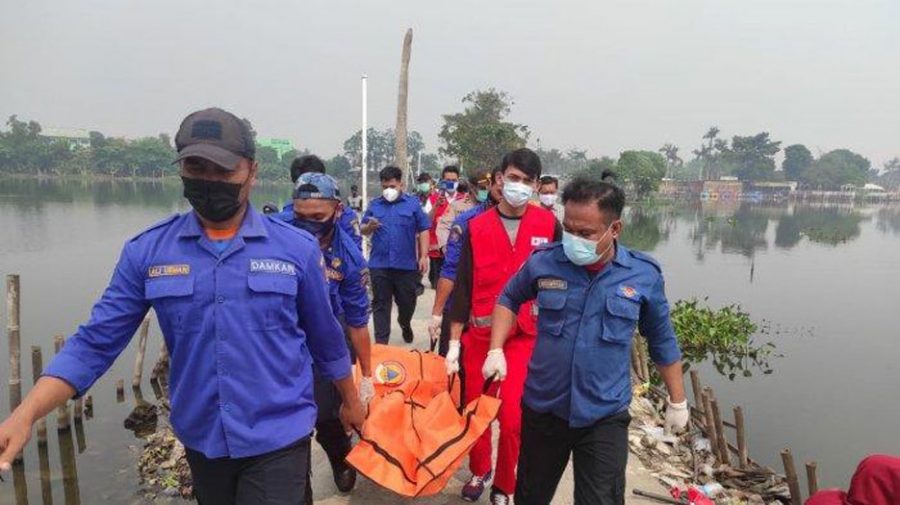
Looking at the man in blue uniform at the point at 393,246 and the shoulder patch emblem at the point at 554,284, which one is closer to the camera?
the shoulder patch emblem at the point at 554,284

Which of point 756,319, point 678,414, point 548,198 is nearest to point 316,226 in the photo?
point 678,414

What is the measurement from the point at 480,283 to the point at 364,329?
808mm

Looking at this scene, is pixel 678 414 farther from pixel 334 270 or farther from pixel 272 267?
pixel 272 267

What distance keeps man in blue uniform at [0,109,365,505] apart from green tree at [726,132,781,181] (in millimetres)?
107564

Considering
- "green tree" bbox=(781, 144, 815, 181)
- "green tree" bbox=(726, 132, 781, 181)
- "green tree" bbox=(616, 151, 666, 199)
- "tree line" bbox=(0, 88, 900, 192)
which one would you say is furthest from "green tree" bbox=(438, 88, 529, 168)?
"green tree" bbox=(781, 144, 815, 181)

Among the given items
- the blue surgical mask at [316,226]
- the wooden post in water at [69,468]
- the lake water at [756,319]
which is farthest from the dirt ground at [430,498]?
the wooden post in water at [69,468]

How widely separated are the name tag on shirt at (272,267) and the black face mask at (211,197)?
0.61ft

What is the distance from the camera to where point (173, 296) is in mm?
1778

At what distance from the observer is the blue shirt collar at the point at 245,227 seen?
1.84 m

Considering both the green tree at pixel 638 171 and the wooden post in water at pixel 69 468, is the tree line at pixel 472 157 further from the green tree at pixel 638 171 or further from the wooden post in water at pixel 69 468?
the wooden post in water at pixel 69 468

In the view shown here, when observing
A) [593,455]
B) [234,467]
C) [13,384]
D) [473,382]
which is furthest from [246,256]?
[13,384]

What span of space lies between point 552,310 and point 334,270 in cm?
135

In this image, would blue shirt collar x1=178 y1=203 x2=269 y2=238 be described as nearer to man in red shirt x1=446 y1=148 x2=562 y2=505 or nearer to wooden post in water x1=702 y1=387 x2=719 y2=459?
man in red shirt x1=446 y1=148 x2=562 y2=505

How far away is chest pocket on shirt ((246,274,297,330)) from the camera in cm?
182
